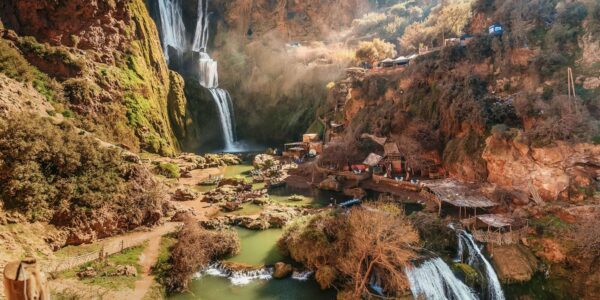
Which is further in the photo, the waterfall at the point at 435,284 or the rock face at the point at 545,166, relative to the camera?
the rock face at the point at 545,166

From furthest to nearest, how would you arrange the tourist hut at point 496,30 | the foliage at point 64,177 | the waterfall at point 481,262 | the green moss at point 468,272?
1. the tourist hut at point 496,30
2. the foliage at point 64,177
3. the green moss at point 468,272
4. the waterfall at point 481,262

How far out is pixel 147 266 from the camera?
21719 millimetres

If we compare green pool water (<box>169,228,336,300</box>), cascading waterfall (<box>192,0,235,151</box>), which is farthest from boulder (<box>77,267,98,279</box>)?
cascading waterfall (<box>192,0,235,151</box>)

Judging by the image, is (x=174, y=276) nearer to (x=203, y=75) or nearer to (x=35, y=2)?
(x=35, y=2)

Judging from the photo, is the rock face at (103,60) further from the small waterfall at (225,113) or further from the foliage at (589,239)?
the foliage at (589,239)

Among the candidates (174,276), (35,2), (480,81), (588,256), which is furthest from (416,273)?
(35,2)

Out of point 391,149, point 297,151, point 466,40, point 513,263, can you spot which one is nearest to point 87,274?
point 513,263

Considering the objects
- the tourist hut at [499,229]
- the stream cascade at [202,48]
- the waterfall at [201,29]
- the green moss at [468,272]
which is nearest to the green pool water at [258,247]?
the green moss at [468,272]

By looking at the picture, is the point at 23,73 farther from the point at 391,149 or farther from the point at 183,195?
the point at 391,149

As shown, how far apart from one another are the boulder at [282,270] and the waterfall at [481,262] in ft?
35.6

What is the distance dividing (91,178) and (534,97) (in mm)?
36642

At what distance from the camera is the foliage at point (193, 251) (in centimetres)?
2081

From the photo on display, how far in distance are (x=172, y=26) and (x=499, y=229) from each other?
7389cm

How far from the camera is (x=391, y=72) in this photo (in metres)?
55.4
